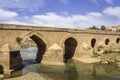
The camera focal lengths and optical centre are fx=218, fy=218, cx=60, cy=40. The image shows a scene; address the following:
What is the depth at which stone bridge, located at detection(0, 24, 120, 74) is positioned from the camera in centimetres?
2795

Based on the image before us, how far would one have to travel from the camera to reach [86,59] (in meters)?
39.2

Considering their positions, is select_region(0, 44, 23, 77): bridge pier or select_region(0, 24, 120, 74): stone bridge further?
select_region(0, 24, 120, 74): stone bridge

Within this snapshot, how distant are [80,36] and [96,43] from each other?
5.72 metres

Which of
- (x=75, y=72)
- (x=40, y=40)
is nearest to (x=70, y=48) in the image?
(x=40, y=40)

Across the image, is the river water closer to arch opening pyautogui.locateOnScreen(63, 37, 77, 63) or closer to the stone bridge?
the stone bridge

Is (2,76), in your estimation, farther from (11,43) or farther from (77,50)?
(77,50)

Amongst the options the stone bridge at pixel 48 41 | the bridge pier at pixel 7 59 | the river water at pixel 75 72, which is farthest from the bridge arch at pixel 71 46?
the bridge pier at pixel 7 59

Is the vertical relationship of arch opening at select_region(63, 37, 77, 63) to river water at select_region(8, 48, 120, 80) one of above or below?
above

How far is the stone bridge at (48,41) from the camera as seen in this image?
91.7 feet

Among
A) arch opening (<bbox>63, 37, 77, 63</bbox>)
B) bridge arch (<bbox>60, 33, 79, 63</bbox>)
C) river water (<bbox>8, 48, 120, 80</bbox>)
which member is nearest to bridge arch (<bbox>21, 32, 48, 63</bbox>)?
river water (<bbox>8, 48, 120, 80</bbox>)

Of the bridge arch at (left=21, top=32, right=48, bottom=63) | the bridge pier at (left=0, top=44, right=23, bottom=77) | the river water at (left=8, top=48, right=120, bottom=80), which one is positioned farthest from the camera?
the bridge arch at (left=21, top=32, right=48, bottom=63)

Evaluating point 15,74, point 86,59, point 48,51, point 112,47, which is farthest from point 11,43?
point 112,47

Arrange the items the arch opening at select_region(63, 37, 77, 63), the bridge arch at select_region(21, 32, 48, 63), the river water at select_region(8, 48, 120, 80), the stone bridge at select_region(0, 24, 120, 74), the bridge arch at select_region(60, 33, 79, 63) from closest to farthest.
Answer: the river water at select_region(8, 48, 120, 80)
the stone bridge at select_region(0, 24, 120, 74)
the bridge arch at select_region(21, 32, 48, 63)
the bridge arch at select_region(60, 33, 79, 63)
the arch opening at select_region(63, 37, 77, 63)

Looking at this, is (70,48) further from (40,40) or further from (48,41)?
(40,40)
